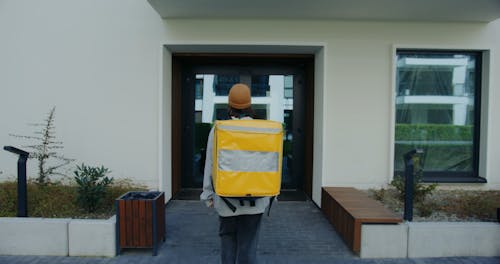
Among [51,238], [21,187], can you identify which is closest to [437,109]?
[51,238]

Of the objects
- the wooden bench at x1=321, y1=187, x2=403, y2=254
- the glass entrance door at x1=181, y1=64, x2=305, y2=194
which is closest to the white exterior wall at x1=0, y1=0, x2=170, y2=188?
the glass entrance door at x1=181, y1=64, x2=305, y2=194

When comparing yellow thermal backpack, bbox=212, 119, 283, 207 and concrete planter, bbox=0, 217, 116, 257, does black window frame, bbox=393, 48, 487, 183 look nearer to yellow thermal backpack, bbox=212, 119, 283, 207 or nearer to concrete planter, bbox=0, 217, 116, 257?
yellow thermal backpack, bbox=212, 119, 283, 207

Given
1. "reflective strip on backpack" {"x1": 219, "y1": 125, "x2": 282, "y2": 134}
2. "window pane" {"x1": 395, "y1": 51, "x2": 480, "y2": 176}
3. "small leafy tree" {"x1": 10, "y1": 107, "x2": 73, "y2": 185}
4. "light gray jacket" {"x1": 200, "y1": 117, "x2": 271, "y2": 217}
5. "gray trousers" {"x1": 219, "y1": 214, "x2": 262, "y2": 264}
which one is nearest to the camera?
"reflective strip on backpack" {"x1": 219, "y1": 125, "x2": 282, "y2": 134}

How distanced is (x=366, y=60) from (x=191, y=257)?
13.2ft

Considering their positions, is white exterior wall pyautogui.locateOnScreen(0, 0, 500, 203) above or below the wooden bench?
above

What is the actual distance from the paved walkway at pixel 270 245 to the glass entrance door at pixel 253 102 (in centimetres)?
141

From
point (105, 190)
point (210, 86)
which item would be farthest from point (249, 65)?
point (105, 190)

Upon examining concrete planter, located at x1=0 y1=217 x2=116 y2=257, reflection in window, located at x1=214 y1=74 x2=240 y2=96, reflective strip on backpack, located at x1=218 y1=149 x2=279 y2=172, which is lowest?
concrete planter, located at x1=0 y1=217 x2=116 y2=257

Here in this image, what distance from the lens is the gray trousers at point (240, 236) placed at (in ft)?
9.04

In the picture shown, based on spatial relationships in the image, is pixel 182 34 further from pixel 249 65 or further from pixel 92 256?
pixel 92 256

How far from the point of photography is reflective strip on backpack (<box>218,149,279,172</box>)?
97.8 inches

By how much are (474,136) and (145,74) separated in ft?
18.8

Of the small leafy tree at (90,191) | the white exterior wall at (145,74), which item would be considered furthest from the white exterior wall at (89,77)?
the small leafy tree at (90,191)

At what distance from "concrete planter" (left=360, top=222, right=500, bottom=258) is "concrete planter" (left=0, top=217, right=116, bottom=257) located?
2887 mm
